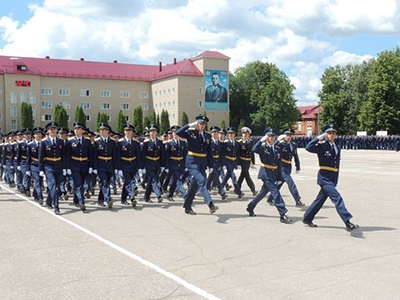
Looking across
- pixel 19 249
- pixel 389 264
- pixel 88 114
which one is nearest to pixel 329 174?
pixel 389 264

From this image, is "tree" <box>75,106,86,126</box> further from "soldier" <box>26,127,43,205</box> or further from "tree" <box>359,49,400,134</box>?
"soldier" <box>26,127,43,205</box>

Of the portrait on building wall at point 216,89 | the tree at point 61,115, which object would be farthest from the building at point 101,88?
the tree at point 61,115

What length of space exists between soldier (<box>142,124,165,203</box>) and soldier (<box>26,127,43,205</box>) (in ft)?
8.90

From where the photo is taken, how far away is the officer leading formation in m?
9.58

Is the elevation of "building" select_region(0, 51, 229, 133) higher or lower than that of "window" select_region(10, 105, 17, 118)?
higher

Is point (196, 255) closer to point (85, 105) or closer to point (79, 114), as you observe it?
point (79, 114)

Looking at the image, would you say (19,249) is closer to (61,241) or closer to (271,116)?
(61,241)

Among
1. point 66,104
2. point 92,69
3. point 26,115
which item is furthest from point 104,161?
point 92,69

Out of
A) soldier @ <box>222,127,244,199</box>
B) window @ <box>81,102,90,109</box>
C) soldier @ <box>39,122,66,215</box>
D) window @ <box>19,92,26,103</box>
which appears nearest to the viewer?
soldier @ <box>39,122,66,215</box>

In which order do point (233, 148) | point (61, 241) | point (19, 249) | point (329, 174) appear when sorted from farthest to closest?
point (233, 148)
point (329, 174)
point (61, 241)
point (19, 249)

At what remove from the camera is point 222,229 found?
31.0 ft

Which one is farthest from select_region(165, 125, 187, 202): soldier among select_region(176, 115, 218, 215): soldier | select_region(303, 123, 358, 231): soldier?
select_region(303, 123, 358, 231): soldier

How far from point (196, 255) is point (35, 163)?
8.30 metres

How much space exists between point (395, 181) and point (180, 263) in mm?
13531
